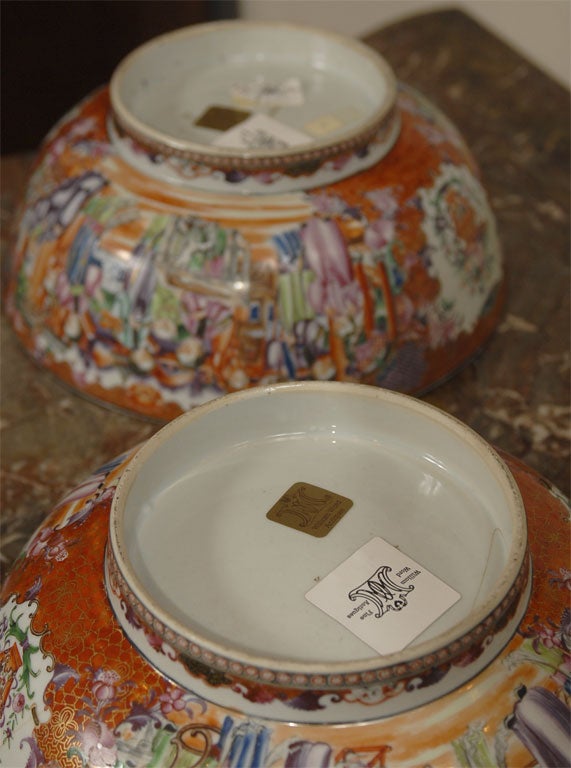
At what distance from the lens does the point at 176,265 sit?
1337 mm

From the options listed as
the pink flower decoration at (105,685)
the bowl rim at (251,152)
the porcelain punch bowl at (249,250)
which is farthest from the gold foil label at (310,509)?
the bowl rim at (251,152)

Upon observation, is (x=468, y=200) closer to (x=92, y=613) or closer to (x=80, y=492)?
(x=80, y=492)

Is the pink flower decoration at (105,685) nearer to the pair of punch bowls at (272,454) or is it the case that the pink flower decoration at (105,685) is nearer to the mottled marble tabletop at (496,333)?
the pair of punch bowls at (272,454)

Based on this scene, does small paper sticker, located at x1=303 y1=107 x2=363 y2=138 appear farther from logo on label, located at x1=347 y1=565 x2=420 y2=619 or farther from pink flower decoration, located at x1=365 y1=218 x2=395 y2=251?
logo on label, located at x1=347 y1=565 x2=420 y2=619

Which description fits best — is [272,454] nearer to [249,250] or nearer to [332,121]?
[249,250]

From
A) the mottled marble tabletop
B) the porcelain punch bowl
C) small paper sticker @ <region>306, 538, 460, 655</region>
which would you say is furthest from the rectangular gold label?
small paper sticker @ <region>306, 538, 460, 655</region>

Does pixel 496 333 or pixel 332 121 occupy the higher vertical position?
pixel 332 121

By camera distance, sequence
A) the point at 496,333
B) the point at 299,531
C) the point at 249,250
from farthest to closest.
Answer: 1. the point at 496,333
2. the point at 249,250
3. the point at 299,531

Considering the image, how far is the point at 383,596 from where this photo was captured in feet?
2.92

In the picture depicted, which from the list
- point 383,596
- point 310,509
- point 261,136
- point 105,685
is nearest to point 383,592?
point 383,596

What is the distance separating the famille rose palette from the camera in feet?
2.53

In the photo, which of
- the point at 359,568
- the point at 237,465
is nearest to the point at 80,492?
the point at 237,465

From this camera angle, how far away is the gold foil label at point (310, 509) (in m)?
0.95

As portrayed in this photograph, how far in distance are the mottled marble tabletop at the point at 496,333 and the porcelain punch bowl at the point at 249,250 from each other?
52mm
